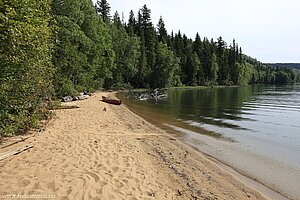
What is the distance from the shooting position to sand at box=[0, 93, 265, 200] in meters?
6.75

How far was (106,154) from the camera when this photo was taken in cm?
992

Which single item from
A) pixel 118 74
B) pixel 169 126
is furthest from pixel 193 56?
pixel 169 126

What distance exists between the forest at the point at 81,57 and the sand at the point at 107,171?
7.49ft

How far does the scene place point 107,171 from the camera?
8.15 meters

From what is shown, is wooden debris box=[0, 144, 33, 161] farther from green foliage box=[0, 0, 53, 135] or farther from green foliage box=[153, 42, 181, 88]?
green foliage box=[153, 42, 181, 88]

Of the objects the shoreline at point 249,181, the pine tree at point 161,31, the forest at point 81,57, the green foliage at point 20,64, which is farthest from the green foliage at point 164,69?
the shoreline at point 249,181

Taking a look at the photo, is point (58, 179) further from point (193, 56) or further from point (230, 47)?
point (230, 47)

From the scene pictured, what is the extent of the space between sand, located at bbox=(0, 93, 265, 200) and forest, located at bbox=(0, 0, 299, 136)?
7.49ft

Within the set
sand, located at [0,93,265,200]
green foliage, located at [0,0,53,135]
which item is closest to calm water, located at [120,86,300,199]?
sand, located at [0,93,265,200]

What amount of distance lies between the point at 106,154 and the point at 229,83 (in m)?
110

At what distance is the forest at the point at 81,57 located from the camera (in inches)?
418

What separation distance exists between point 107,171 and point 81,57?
96.0 feet

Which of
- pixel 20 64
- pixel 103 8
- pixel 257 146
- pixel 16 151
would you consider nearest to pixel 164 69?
pixel 103 8

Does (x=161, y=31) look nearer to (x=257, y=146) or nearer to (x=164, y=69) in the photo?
(x=164, y=69)
